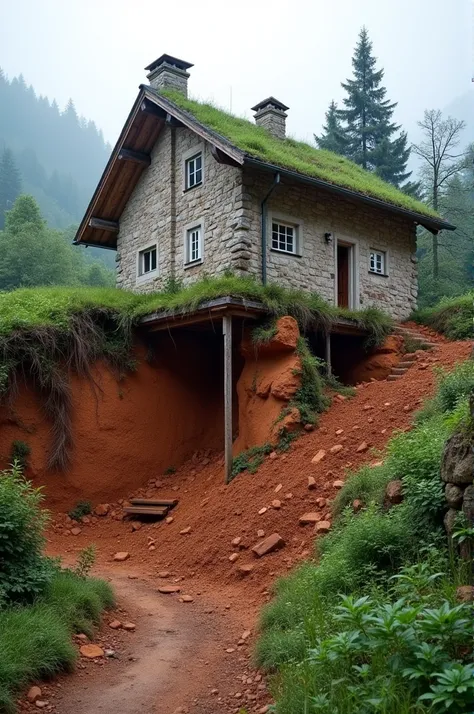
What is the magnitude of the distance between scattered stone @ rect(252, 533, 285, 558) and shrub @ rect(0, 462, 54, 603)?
2696 millimetres

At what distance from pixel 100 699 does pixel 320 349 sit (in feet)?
33.2

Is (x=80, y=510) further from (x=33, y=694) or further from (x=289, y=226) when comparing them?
(x=289, y=226)

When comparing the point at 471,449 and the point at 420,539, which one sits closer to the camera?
the point at 471,449

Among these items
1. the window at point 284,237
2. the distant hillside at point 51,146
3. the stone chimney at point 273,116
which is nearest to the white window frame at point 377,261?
the window at point 284,237

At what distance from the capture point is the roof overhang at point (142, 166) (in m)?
13.0

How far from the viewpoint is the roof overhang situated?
42.5 feet

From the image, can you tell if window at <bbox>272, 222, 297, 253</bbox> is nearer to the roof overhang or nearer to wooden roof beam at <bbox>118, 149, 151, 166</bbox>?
the roof overhang

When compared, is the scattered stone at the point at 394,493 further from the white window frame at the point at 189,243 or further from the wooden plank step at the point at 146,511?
the white window frame at the point at 189,243

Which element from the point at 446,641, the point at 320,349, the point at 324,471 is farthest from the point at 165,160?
the point at 446,641

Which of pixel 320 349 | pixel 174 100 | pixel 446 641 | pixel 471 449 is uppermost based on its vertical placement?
pixel 174 100

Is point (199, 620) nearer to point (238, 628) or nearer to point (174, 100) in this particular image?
point (238, 628)

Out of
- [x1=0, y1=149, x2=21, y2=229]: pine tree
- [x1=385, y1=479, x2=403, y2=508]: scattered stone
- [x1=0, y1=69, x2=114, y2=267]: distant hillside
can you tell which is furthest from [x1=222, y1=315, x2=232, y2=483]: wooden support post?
[x1=0, y1=69, x2=114, y2=267]: distant hillside

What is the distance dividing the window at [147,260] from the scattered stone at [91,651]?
38.1 feet

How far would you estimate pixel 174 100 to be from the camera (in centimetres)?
1496
